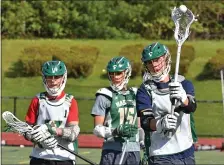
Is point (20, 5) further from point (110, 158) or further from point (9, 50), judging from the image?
point (110, 158)

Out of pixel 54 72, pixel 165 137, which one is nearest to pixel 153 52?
pixel 165 137

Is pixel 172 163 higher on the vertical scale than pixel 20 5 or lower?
lower

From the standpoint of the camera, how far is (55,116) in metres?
8.57

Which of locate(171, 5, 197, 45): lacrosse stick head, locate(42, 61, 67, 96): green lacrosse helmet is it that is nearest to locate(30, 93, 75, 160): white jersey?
locate(42, 61, 67, 96): green lacrosse helmet

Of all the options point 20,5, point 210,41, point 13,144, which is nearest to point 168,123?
point 13,144

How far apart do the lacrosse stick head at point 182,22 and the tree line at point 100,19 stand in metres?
29.8

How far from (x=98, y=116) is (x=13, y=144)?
11279 mm

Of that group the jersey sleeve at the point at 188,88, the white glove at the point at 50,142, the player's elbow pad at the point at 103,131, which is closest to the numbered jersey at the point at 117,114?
the player's elbow pad at the point at 103,131

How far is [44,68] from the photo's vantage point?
8695 millimetres

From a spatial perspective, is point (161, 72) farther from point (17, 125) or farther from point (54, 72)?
point (54, 72)

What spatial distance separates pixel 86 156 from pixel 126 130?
28.5 feet

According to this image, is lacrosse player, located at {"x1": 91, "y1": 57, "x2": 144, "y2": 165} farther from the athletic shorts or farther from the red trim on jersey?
the red trim on jersey

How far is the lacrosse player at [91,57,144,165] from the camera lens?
916 cm

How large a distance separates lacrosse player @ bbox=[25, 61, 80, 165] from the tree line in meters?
28.4
